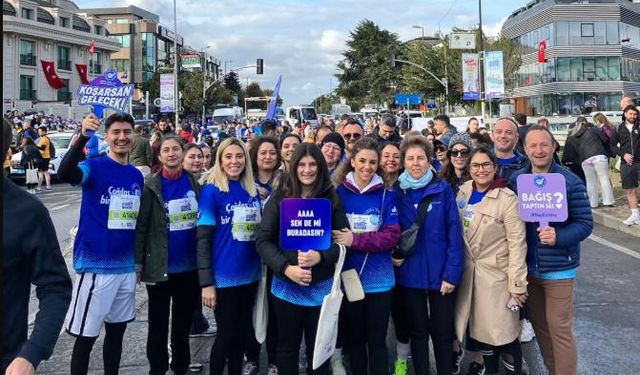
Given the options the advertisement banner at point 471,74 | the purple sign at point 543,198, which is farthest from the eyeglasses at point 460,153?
the advertisement banner at point 471,74

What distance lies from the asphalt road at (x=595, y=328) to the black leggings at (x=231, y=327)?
0.85 metres

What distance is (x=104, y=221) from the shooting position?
3852 mm

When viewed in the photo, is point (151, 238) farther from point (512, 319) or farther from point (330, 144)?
point (512, 319)

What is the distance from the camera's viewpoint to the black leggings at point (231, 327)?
403 cm

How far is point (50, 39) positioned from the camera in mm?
60875

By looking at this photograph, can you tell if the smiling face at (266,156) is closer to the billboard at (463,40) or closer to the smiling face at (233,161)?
the smiling face at (233,161)

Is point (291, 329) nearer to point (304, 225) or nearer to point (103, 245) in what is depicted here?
point (304, 225)

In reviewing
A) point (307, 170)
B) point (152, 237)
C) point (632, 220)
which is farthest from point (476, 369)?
point (632, 220)

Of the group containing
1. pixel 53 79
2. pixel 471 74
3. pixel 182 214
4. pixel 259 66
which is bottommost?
pixel 182 214

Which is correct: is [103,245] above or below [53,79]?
below

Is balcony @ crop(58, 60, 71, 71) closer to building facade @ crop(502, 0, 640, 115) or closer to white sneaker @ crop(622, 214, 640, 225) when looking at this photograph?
building facade @ crop(502, 0, 640, 115)

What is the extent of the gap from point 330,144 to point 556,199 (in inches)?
96.1

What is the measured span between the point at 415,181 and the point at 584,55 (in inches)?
2282

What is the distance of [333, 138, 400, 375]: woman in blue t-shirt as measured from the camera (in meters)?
3.95
